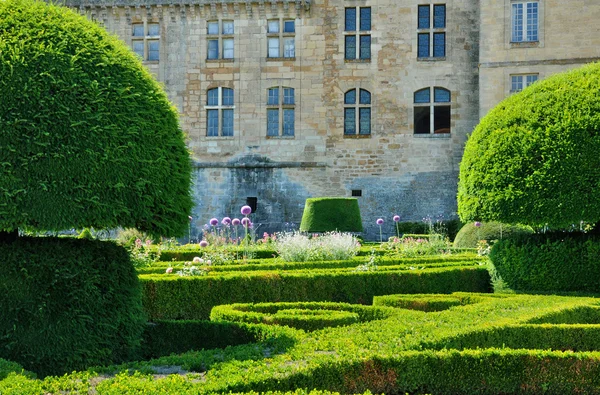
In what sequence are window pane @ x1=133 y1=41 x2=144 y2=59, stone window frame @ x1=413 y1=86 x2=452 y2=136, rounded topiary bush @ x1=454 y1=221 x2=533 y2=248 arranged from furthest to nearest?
window pane @ x1=133 y1=41 x2=144 y2=59, stone window frame @ x1=413 y1=86 x2=452 y2=136, rounded topiary bush @ x1=454 y1=221 x2=533 y2=248

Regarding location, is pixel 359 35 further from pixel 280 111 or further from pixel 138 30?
pixel 138 30

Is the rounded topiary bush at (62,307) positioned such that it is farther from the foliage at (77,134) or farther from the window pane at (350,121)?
the window pane at (350,121)

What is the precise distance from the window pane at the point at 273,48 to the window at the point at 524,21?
6.46 meters

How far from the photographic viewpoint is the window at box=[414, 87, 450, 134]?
73.1 feet

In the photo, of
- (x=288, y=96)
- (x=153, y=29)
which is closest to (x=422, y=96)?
(x=288, y=96)

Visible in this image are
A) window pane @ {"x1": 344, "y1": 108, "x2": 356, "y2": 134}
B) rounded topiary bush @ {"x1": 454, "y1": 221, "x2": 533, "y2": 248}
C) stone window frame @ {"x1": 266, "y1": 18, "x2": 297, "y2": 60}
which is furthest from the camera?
stone window frame @ {"x1": 266, "y1": 18, "x2": 297, "y2": 60}

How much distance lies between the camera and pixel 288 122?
75.3 ft

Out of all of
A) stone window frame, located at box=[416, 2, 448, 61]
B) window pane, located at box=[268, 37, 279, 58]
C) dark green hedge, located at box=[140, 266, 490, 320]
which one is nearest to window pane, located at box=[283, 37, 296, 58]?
window pane, located at box=[268, 37, 279, 58]

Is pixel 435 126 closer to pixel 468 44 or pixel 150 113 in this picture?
pixel 468 44

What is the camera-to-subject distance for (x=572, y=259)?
9156mm

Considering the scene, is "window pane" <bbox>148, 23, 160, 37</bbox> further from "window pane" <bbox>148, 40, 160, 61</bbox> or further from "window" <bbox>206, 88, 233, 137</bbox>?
"window" <bbox>206, 88, 233, 137</bbox>

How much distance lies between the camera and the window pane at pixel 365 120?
2264cm

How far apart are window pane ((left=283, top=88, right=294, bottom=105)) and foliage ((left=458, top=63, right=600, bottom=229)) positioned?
13.3m

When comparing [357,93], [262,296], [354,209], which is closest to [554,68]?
[357,93]
